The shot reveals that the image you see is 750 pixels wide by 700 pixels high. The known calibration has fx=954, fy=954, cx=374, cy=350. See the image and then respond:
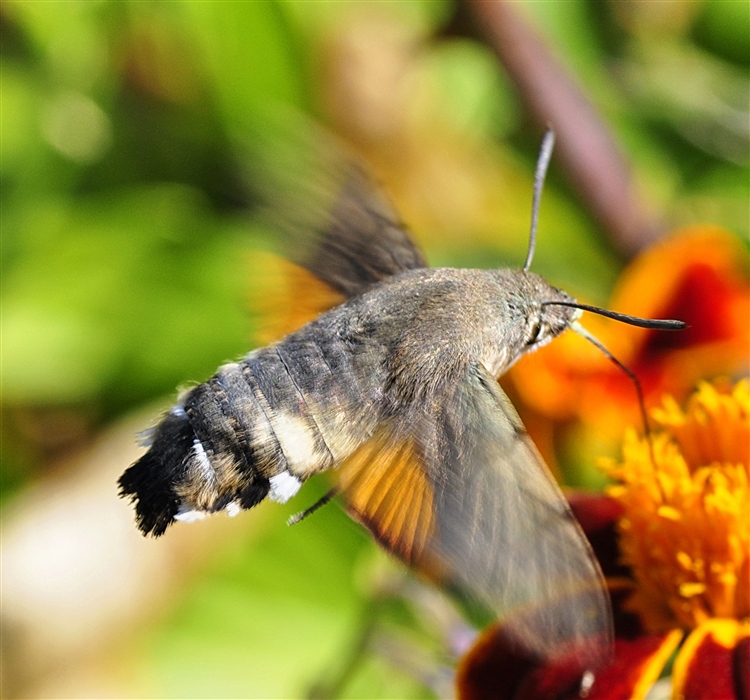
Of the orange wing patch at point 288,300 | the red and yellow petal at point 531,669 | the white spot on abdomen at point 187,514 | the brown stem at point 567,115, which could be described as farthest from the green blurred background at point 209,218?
the white spot on abdomen at point 187,514

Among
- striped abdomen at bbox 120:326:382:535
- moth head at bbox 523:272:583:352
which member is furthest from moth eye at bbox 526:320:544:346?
striped abdomen at bbox 120:326:382:535

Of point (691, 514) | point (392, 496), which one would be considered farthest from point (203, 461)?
point (691, 514)

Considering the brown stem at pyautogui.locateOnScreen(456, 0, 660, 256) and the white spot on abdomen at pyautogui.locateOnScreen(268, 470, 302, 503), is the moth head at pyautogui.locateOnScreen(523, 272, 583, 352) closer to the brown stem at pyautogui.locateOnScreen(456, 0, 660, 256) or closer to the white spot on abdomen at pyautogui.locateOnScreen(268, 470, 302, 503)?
the white spot on abdomen at pyautogui.locateOnScreen(268, 470, 302, 503)

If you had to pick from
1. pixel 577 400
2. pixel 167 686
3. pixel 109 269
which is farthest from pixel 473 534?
pixel 109 269

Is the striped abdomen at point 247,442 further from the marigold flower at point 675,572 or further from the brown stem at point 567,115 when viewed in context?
the brown stem at point 567,115

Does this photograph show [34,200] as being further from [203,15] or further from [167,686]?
[167,686]

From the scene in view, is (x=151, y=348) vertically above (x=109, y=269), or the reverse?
(x=109, y=269)

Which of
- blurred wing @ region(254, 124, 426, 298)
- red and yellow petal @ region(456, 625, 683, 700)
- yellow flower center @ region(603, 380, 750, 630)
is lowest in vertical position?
red and yellow petal @ region(456, 625, 683, 700)
